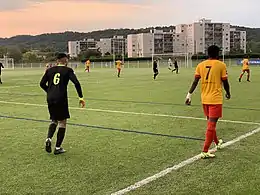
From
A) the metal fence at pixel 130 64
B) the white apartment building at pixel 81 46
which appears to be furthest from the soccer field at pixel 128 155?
the white apartment building at pixel 81 46

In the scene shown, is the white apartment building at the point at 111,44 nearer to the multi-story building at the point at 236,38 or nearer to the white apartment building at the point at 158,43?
the white apartment building at the point at 158,43

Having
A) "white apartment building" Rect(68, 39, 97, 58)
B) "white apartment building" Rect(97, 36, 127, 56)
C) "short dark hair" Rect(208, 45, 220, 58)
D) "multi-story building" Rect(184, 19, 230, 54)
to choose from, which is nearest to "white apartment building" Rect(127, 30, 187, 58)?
"multi-story building" Rect(184, 19, 230, 54)

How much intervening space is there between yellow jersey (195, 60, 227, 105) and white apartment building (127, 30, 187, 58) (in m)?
112

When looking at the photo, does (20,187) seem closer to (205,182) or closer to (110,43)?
(205,182)

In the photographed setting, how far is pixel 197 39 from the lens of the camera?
123 meters

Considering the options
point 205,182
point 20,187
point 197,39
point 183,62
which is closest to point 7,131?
point 20,187

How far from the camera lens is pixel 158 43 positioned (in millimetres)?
126375

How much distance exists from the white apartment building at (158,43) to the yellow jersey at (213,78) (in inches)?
4407

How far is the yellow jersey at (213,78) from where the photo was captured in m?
7.01

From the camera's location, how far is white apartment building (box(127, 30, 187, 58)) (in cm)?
12425

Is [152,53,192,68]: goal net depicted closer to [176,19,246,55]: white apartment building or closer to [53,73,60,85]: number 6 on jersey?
[176,19,246,55]: white apartment building

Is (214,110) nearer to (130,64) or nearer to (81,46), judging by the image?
(130,64)

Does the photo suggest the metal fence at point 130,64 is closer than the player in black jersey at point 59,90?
No

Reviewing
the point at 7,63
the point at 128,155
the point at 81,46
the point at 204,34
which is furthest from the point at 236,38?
the point at 128,155
